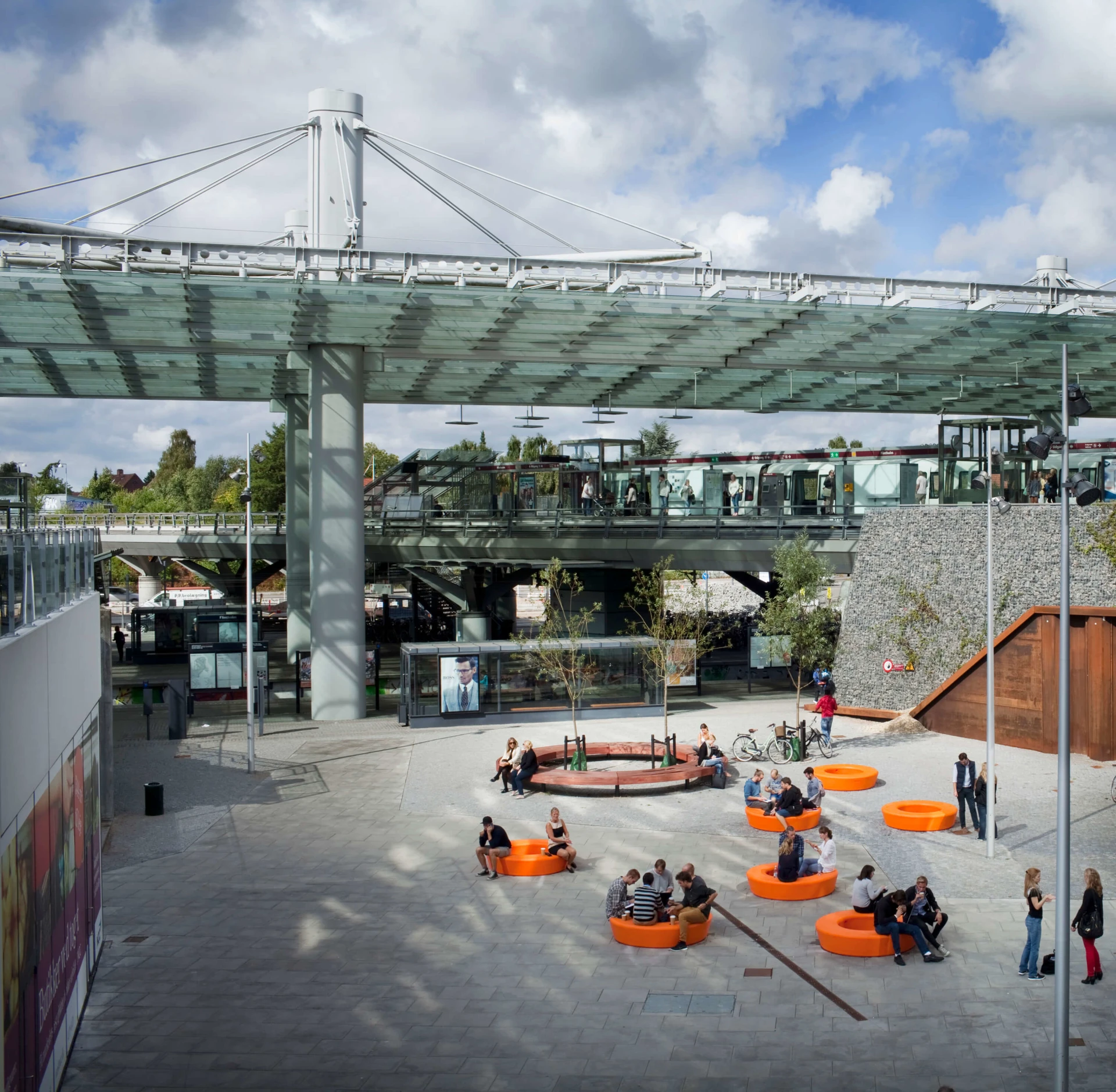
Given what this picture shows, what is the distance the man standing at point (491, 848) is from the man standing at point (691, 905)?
333 cm

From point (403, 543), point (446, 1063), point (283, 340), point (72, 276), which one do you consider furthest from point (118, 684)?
point (446, 1063)

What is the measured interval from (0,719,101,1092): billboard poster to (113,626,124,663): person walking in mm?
39656

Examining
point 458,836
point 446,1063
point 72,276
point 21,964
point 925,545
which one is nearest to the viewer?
point 21,964

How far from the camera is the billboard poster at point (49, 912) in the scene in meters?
8.53

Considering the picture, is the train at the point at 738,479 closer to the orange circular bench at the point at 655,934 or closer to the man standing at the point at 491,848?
the man standing at the point at 491,848

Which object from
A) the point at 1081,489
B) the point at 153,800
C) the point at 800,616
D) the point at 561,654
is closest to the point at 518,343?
the point at 561,654

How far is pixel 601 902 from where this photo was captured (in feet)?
53.6

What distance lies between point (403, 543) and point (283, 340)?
12.8 metres

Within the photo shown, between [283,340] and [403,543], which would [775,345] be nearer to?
[283,340]

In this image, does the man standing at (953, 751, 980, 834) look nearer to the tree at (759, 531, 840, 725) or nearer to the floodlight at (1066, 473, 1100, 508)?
the floodlight at (1066, 473, 1100, 508)

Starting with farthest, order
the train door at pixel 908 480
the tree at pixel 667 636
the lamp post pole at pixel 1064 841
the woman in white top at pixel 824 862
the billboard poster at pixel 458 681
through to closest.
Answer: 1. the train door at pixel 908 480
2. the billboard poster at pixel 458 681
3. the tree at pixel 667 636
4. the woman in white top at pixel 824 862
5. the lamp post pole at pixel 1064 841

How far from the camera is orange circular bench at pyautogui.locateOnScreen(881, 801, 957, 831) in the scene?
64.5 ft

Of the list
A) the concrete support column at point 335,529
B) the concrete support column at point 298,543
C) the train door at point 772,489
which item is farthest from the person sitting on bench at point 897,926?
the train door at point 772,489

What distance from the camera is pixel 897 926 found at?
13.8m
